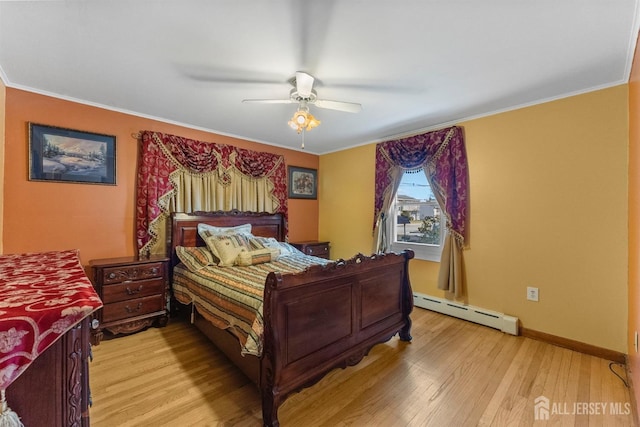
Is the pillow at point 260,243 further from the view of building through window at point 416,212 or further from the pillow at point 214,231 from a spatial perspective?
the view of building through window at point 416,212

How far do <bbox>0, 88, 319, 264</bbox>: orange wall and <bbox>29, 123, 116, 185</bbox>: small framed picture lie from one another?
0.16 ft

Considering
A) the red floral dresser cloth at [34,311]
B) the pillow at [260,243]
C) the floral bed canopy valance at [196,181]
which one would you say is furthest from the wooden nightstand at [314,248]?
the red floral dresser cloth at [34,311]

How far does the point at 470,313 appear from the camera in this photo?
9.75 ft

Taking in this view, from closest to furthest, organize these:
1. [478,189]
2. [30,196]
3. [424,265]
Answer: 1. [30,196]
2. [478,189]
3. [424,265]

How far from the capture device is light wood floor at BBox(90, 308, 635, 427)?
5.27 ft

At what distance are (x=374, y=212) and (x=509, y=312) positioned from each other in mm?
1978

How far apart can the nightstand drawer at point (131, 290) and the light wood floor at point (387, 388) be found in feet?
1.34

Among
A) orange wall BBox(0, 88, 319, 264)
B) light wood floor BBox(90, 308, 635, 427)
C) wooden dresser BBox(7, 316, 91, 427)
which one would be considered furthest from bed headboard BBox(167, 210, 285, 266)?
wooden dresser BBox(7, 316, 91, 427)

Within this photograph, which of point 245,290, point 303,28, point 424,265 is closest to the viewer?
point 303,28

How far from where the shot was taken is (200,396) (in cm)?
178

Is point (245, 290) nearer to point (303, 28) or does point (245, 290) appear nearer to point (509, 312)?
point (303, 28)

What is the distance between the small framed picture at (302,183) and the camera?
4.49m

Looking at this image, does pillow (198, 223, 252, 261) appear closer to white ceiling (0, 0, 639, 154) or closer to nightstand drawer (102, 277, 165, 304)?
nightstand drawer (102, 277, 165, 304)

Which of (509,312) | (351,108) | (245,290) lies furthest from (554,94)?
(245,290)
